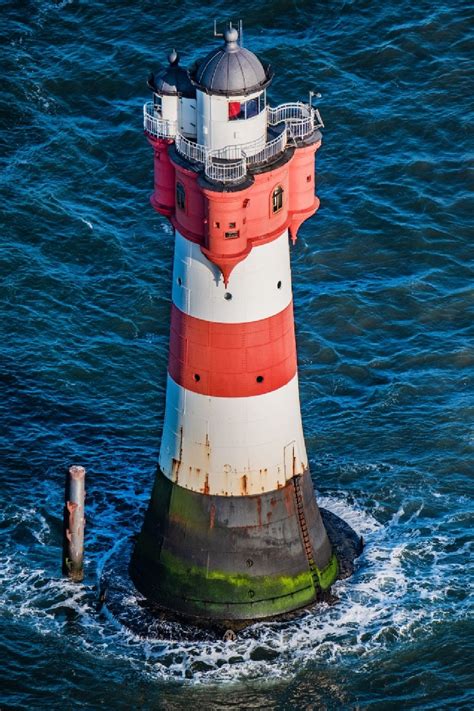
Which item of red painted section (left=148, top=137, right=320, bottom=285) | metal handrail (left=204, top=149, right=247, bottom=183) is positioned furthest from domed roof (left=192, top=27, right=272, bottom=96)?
red painted section (left=148, top=137, right=320, bottom=285)

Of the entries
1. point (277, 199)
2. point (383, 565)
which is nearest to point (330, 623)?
point (383, 565)

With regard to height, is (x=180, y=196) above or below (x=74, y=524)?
above

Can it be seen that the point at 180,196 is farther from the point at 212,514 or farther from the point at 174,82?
the point at 212,514

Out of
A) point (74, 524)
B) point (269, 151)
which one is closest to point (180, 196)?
point (269, 151)

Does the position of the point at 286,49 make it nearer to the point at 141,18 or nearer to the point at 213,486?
the point at 141,18

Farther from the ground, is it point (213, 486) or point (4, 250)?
point (4, 250)

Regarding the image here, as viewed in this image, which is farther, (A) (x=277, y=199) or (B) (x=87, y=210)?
(B) (x=87, y=210)

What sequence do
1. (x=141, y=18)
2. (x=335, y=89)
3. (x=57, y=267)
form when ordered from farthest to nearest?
(x=141, y=18)
(x=335, y=89)
(x=57, y=267)

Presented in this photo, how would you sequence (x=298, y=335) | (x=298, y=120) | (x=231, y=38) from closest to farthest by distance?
(x=231, y=38) → (x=298, y=120) → (x=298, y=335)
